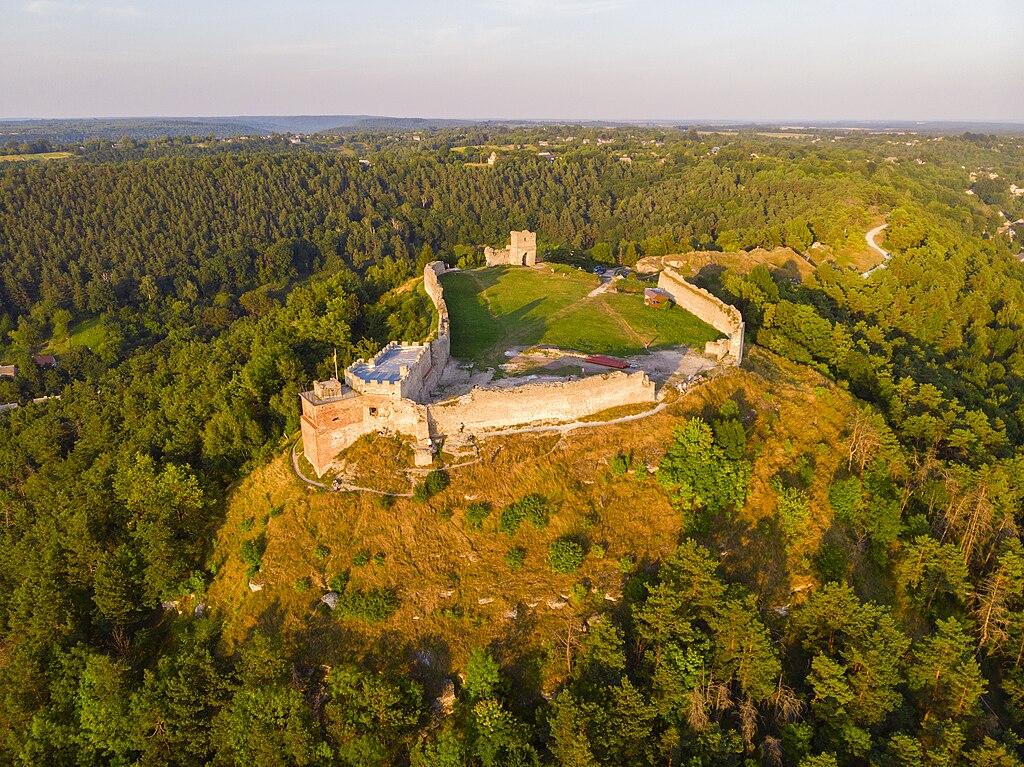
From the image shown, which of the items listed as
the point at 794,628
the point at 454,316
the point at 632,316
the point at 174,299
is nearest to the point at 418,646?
the point at 794,628

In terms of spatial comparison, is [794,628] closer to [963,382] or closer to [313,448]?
[313,448]

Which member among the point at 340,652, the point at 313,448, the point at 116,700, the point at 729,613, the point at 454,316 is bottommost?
the point at 116,700

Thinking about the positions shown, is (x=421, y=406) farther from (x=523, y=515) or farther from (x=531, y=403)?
(x=523, y=515)

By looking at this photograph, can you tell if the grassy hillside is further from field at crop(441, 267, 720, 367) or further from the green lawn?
the green lawn

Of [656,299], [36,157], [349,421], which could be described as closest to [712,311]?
[656,299]

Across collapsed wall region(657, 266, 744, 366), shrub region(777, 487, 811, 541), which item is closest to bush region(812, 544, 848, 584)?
shrub region(777, 487, 811, 541)
